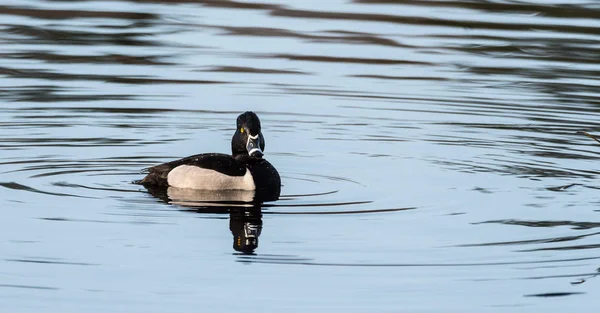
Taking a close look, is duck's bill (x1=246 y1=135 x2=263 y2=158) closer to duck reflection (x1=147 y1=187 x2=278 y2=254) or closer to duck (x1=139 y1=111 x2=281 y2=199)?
duck (x1=139 y1=111 x2=281 y2=199)

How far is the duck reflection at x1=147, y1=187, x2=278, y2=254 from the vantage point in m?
10.1

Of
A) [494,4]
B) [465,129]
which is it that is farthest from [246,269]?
[494,4]

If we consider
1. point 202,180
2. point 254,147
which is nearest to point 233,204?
point 202,180

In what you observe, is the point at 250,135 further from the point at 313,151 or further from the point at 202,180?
the point at 313,151

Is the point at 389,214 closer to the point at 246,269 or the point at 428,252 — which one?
the point at 428,252

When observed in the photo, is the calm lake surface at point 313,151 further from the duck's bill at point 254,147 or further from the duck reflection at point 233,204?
the duck's bill at point 254,147

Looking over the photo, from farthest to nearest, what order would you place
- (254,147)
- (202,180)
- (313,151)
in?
(313,151) < (254,147) < (202,180)

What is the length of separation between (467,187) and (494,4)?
1261cm

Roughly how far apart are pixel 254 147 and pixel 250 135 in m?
0.12

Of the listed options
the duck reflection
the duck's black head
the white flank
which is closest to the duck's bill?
the duck's black head

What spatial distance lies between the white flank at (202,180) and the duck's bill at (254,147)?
0.33 metres

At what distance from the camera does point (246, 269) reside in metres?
8.91

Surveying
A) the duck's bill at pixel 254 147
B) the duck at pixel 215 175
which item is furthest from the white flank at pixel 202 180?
the duck's bill at pixel 254 147

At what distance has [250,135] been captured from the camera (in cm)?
1224
